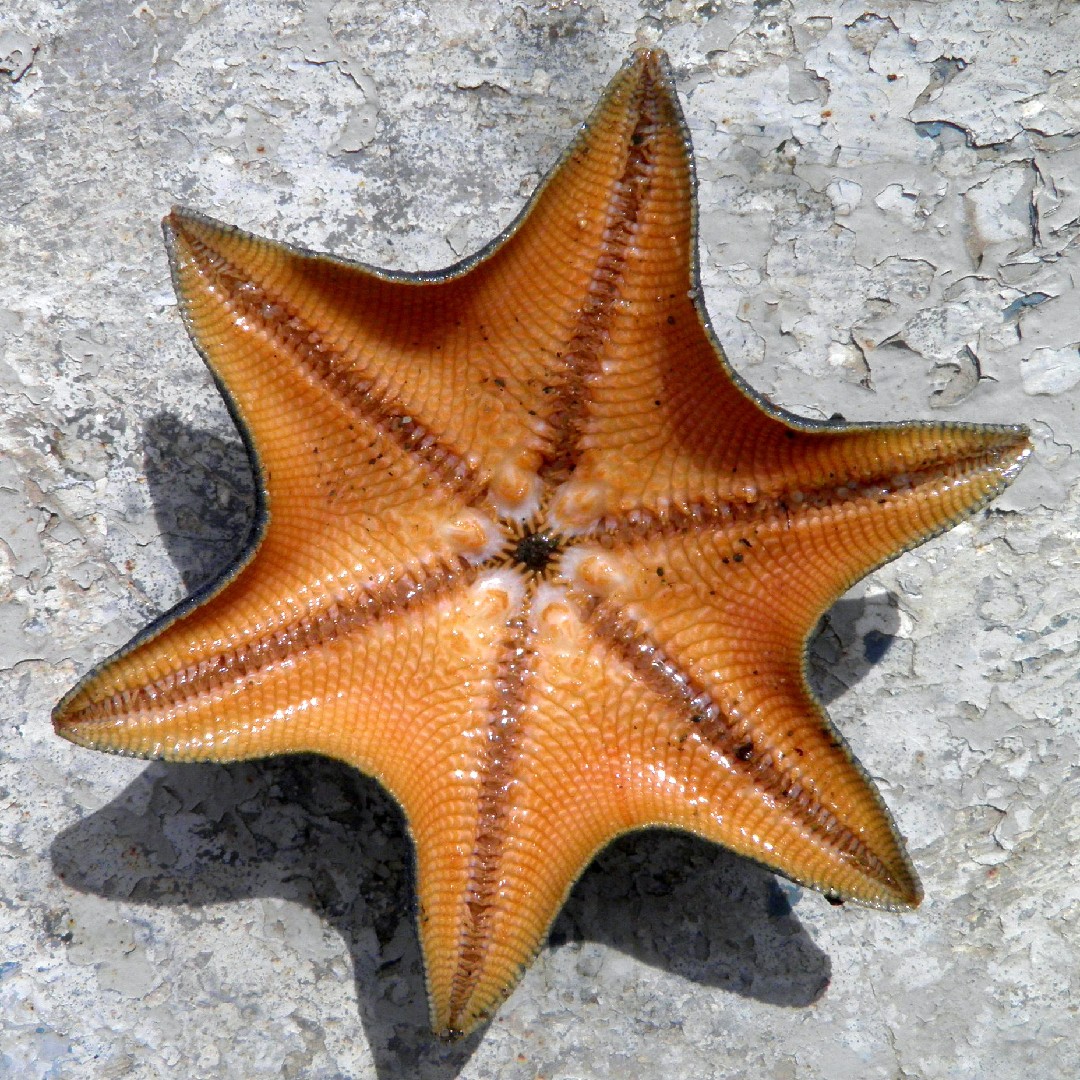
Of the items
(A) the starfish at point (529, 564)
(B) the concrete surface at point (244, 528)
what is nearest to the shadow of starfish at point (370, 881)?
(B) the concrete surface at point (244, 528)

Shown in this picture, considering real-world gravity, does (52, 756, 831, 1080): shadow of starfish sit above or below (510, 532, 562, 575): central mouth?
below

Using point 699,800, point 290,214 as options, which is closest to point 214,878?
point 699,800

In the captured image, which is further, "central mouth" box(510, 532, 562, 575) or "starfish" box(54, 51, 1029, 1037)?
"central mouth" box(510, 532, 562, 575)

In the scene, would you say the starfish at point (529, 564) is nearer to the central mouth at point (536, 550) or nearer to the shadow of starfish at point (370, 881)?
the central mouth at point (536, 550)

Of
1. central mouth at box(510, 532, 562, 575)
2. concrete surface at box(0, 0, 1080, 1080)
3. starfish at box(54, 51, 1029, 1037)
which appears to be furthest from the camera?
concrete surface at box(0, 0, 1080, 1080)

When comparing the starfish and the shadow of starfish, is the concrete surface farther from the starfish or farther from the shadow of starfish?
the starfish

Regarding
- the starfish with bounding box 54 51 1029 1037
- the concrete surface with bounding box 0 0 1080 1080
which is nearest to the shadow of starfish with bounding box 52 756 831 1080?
the concrete surface with bounding box 0 0 1080 1080

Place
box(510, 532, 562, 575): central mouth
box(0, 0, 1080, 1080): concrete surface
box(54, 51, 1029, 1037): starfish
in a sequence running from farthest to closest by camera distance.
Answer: box(0, 0, 1080, 1080): concrete surface < box(510, 532, 562, 575): central mouth < box(54, 51, 1029, 1037): starfish

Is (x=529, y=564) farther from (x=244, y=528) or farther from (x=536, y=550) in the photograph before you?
(x=244, y=528)
